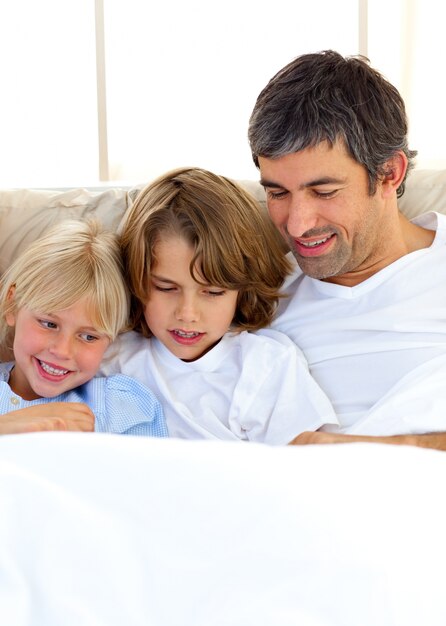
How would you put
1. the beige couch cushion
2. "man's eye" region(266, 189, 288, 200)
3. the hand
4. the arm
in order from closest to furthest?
the hand
the arm
"man's eye" region(266, 189, 288, 200)
the beige couch cushion

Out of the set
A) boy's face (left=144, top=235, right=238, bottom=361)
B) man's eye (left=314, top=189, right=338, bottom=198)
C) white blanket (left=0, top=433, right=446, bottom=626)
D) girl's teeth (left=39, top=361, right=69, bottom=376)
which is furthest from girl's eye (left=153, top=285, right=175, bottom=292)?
white blanket (left=0, top=433, right=446, bottom=626)

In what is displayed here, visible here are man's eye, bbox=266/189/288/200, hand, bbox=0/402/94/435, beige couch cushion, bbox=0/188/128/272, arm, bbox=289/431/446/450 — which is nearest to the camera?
hand, bbox=0/402/94/435

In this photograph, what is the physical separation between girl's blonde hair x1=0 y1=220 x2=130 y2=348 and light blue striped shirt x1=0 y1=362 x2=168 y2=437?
4.2 inches

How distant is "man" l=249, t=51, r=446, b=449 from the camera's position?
199 cm

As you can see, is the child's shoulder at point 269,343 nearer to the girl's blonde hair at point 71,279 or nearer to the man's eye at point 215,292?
the man's eye at point 215,292

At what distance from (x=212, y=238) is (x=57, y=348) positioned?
1.27 feet

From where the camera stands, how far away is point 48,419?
1.69 meters

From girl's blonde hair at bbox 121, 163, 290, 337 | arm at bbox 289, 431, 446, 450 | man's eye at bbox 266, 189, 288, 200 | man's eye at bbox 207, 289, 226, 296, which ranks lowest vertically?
arm at bbox 289, 431, 446, 450

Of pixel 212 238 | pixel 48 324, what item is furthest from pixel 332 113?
pixel 48 324

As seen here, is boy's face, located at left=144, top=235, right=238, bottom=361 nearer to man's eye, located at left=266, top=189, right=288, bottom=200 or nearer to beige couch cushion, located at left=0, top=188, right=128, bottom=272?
man's eye, located at left=266, top=189, right=288, bottom=200

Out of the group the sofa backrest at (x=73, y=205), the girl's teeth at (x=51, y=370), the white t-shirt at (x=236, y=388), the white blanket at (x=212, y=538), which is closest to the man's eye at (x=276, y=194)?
the sofa backrest at (x=73, y=205)

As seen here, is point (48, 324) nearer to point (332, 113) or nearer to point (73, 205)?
point (73, 205)

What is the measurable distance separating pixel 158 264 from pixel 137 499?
2.97 ft

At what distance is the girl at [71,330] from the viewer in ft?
6.34
